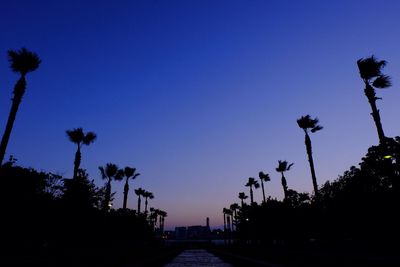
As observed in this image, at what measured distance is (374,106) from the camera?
26.6 metres

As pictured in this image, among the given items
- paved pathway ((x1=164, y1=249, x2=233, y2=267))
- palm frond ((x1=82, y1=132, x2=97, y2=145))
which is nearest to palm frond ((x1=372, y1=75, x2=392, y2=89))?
paved pathway ((x1=164, y1=249, x2=233, y2=267))

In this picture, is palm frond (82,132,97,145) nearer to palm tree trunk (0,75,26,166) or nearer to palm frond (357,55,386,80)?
palm tree trunk (0,75,26,166)

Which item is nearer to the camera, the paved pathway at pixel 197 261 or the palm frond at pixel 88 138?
the paved pathway at pixel 197 261

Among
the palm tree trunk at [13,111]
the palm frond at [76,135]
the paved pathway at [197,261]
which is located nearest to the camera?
the palm tree trunk at [13,111]

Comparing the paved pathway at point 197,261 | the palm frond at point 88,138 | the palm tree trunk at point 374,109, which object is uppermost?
the palm frond at point 88,138

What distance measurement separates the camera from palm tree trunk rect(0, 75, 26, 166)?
2503 centimetres

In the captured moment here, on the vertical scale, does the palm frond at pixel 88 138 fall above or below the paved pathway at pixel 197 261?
above

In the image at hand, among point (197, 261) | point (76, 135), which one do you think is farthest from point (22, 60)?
point (197, 261)

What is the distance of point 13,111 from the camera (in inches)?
1051

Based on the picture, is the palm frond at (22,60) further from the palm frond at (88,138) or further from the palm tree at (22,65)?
the palm frond at (88,138)

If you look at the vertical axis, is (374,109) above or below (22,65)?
below

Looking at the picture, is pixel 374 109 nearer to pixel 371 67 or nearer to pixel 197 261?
pixel 371 67

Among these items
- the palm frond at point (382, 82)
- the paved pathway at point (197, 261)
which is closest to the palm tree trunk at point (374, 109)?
the palm frond at point (382, 82)

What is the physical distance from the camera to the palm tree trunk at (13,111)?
2503cm
